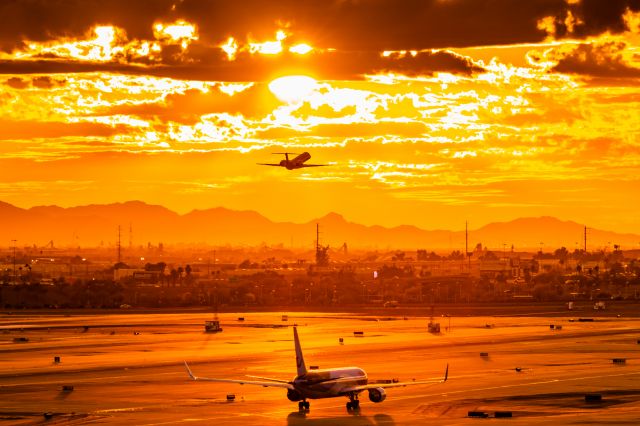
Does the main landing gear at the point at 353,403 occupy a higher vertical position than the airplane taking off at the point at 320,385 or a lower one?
lower

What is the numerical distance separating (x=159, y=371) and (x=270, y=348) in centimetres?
2693

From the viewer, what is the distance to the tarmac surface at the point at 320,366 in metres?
79.1

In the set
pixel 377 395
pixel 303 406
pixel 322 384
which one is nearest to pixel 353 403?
pixel 377 395

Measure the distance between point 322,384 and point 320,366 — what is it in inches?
1292

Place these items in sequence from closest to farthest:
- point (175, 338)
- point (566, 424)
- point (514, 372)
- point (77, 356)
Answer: point (566, 424) < point (514, 372) < point (77, 356) < point (175, 338)

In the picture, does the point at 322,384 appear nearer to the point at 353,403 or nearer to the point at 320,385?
the point at 320,385

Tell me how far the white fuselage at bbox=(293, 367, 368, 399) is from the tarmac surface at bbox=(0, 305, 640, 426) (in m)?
1.44

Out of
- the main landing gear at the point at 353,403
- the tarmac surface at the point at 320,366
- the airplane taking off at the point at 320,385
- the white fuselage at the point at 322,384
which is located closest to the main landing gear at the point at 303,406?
the airplane taking off at the point at 320,385

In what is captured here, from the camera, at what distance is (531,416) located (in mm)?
77188

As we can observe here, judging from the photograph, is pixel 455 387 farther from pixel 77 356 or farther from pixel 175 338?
pixel 175 338

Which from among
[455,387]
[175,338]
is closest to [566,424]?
[455,387]

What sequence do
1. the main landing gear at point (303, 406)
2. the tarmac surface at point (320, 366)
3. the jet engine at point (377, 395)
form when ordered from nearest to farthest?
1. the tarmac surface at point (320, 366)
2. the main landing gear at point (303, 406)
3. the jet engine at point (377, 395)

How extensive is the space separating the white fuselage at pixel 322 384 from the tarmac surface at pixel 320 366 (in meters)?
1.44

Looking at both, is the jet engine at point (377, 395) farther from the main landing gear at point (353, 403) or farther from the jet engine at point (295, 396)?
the jet engine at point (295, 396)
